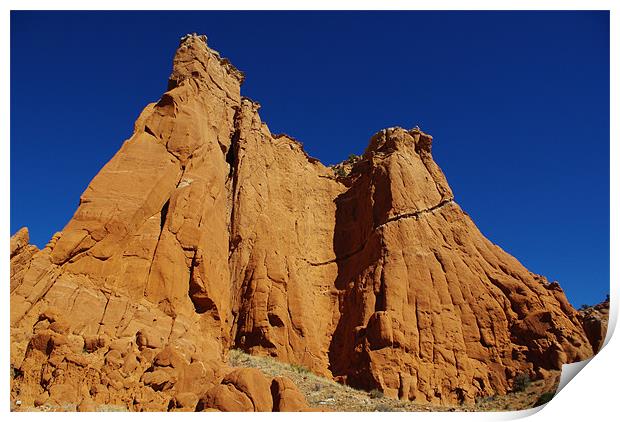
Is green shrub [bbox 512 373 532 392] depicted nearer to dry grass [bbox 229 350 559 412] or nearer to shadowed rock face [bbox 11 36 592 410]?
dry grass [bbox 229 350 559 412]

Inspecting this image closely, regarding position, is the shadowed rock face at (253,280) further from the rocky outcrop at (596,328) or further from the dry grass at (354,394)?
the rocky outcrop at (596,328)

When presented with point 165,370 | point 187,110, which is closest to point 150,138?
point 187,110

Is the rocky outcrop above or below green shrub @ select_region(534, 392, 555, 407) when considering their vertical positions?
above

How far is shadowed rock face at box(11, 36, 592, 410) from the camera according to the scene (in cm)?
1775

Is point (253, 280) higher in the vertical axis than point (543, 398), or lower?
higher

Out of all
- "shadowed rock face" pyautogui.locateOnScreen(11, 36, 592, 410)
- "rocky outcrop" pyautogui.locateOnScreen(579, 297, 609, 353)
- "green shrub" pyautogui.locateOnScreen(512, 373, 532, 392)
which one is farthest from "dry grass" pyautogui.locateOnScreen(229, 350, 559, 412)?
"rocky outcrop" pyautogui.locateOnScreen(579, 297, 609, 353)

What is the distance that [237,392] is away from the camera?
16.7 metres

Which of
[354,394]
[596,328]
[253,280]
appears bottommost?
[354,394]

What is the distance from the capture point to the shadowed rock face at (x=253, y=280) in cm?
1775

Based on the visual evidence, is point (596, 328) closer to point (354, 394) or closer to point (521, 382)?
point (521, 382)

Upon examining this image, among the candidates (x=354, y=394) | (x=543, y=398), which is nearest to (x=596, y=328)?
(x=543, y=398)

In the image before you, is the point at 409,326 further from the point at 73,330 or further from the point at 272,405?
the point at 73,330

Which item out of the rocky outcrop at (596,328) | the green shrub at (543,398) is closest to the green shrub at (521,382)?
the green shrub at (543,398)

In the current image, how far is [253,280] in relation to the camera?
29453 mm
